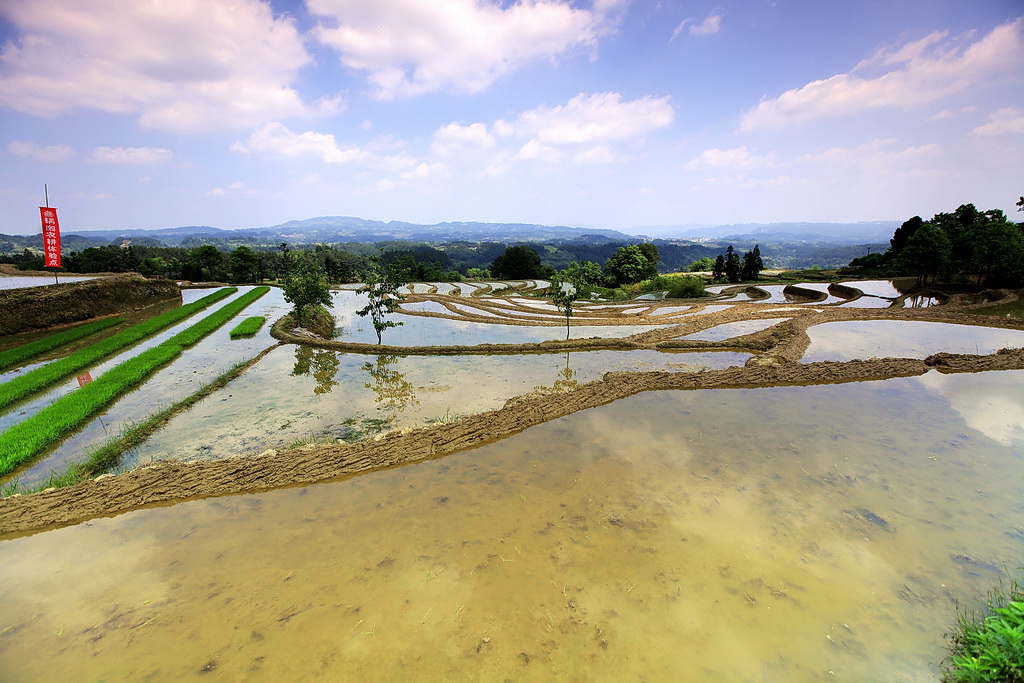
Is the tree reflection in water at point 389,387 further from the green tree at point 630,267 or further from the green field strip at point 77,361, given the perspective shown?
the green tree at point 630,267

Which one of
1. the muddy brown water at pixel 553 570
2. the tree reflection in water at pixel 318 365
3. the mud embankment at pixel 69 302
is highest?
the mud embankment at pixel 69 302

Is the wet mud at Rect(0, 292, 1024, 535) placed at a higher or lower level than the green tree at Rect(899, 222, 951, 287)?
lower

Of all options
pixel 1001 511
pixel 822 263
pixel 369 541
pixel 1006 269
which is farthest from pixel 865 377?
pixel 822 263

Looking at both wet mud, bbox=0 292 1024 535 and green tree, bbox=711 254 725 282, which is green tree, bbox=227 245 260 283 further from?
green tree, bbox=711 254 725 282

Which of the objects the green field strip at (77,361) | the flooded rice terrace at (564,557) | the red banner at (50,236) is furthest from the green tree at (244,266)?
the flooded rice terrace at (564,557)

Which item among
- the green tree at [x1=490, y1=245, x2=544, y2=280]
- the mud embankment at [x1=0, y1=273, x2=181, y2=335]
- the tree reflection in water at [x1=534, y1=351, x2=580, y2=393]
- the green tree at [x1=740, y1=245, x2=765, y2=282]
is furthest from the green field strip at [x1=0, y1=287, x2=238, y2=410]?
the green tree at [x1=740, y1=245, x2=765, y2=282]

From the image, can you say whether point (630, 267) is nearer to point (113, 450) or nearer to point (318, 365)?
point (318, 365)
